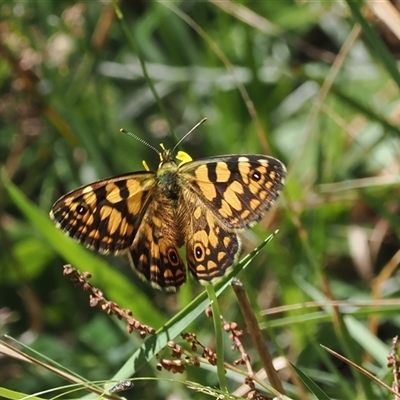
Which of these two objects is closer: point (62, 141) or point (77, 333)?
point (77, 333)

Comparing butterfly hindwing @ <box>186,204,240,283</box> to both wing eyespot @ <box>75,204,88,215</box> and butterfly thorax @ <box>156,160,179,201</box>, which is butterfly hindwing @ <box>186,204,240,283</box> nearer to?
butterfly thorax @ <box>156,160,179,201</box>

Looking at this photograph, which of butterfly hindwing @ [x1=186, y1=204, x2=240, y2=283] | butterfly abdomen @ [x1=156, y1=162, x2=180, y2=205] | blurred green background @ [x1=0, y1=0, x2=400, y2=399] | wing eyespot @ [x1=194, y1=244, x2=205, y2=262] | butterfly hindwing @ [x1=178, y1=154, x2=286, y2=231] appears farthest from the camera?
blurred green background @ [x1=0, y1=0, x2=400, y2=399]

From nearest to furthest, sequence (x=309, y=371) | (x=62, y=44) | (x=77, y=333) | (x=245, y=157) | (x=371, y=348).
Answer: (x=245, y=157) < (x=371, y=348) < (x=309, y=371) < (x=77, y=333) < (x=62, y=44)

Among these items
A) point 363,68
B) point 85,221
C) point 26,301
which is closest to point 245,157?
point 85,221

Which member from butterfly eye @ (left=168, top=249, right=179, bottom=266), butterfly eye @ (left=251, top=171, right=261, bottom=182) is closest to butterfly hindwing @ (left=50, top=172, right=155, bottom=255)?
butterfly eye @ (left=168, top=249, right=179, bottom=266)

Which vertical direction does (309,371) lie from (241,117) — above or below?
below

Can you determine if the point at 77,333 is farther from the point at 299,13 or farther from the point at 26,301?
the point at 299,13

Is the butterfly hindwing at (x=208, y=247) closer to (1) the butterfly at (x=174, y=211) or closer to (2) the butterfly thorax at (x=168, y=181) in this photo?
(1) the butterfly at (x=174, y=211)
